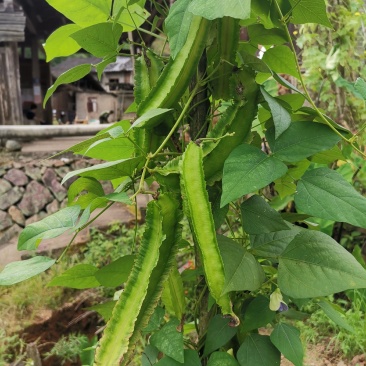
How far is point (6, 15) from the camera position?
686 centimetres

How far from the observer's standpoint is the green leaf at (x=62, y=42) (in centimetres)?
82

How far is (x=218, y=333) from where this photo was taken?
745 millimetres

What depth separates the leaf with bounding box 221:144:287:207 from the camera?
0.55 m

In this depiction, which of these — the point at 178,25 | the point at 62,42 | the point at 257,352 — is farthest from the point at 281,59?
the point at 257,352

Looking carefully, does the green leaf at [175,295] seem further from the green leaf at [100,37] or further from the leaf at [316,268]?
the green leaf at [100,37]

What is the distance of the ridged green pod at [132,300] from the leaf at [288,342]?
31 cm

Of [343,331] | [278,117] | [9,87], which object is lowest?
[343,331]

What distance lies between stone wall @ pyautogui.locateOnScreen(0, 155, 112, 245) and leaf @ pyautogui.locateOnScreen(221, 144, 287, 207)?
435cm

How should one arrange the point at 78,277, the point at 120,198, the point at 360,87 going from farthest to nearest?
the point at 78,277 → the point at 360,87 → the point at 120,198

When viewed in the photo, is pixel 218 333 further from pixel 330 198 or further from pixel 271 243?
pixel 330 198

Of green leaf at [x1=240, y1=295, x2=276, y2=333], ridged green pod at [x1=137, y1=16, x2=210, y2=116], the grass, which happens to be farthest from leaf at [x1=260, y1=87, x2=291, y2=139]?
the grass

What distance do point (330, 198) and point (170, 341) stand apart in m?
0.35

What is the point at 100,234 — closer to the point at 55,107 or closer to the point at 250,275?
the point at 250,275

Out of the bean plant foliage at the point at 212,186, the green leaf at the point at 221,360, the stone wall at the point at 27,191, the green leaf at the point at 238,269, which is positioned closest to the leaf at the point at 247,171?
the bean plant foliage at the point at 212,186
